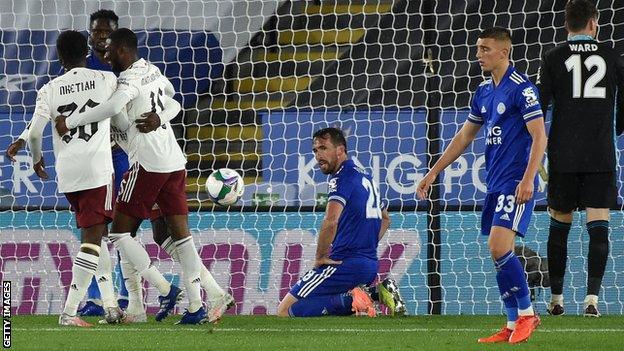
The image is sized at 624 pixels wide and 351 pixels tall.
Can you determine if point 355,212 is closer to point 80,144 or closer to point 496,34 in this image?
point 80,144

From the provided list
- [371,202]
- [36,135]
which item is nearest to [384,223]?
[371,202]

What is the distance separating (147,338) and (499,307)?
11.1 feet

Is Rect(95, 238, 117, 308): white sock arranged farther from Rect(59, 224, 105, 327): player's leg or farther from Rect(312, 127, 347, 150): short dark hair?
Rect(312, 127, 347, 150): short dark hair

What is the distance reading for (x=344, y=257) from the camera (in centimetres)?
841

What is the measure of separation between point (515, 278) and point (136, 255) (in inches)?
90.7

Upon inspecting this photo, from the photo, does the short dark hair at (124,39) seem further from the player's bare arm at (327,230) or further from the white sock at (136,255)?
the player's bare arm at (327,230)

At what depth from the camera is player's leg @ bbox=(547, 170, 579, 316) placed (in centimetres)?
786

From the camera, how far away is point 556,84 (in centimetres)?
787

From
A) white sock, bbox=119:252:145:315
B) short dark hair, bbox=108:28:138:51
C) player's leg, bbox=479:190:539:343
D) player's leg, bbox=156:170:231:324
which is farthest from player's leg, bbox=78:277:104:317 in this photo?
player's leg, bbox=479:190:539:343

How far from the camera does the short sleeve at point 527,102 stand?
6152 millimetres

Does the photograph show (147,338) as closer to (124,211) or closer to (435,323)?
(124,211)

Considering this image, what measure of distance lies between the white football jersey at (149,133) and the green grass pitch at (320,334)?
34.6 inches

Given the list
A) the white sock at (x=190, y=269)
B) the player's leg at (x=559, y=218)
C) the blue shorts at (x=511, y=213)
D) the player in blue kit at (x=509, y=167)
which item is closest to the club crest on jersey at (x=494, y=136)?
the player in blue kit at (x=509, y=167)

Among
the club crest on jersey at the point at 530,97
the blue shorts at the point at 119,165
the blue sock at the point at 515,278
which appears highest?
the club crest on jersey at the point at 530,97
